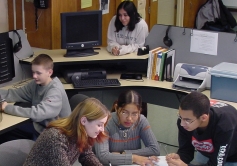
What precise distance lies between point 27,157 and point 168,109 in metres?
2.25

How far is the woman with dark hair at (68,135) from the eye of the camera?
204cm

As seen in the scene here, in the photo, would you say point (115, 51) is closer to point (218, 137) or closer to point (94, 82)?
point (94, 82)

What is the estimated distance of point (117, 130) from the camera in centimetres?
272

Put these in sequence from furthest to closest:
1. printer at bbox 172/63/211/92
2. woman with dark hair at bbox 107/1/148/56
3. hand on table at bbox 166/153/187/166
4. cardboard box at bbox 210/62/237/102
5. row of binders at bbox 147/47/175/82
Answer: woman with dark hair at bbox 107/1/148/56 → row of binders at bbox 147/47/175/82 → printer at bbox 172/63/211/92 → cardboard box at bbox 210/62/237/102 → hand on table at bbox 166/153/187/166

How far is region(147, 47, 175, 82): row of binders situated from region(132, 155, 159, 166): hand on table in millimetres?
1397

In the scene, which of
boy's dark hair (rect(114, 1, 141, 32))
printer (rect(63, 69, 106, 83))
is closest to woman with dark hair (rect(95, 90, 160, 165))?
printer (rect(63, 69, 106, 83))

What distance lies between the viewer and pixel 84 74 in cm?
380

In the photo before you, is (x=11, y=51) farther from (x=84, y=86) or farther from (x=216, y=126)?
(x=216, y=126)

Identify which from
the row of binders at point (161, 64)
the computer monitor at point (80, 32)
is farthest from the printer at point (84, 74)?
Answer: the row of binders at point (161, 64)

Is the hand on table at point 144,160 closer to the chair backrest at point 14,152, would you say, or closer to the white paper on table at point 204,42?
the chair backrest at point 14,152

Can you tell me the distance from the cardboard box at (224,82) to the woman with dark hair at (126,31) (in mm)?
908

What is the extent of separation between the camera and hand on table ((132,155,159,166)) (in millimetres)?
2455

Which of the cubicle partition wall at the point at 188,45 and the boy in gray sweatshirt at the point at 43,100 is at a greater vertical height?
the cubicle partition wall at the point at 188,45

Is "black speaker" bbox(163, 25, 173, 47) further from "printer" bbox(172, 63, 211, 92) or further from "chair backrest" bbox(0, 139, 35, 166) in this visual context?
"chair backrest" bbox(0, 139, 35, 166)
